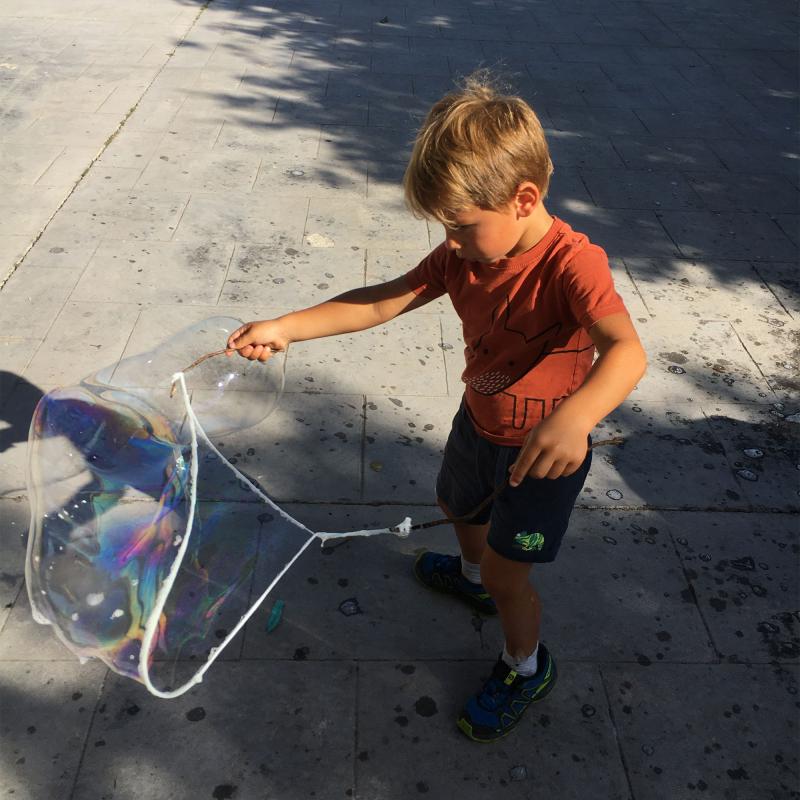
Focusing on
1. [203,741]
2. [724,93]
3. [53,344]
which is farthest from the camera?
[724,93]

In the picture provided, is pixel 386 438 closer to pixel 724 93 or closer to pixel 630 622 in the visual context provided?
pixel 630 622

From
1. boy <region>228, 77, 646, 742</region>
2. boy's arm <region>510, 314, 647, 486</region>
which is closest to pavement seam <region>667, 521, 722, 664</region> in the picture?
boy <region>228, 77, 646, 742</region>

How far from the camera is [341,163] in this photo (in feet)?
18.0

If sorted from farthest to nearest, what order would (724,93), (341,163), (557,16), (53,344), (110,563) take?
(557,16), (724,93), (341,163), (53,344), (110,563)

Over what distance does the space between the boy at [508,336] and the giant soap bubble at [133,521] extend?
32 cm

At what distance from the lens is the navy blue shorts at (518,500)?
1876mm

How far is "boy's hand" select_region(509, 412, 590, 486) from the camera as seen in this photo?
143cm

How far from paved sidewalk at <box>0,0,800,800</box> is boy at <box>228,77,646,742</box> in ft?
0.96

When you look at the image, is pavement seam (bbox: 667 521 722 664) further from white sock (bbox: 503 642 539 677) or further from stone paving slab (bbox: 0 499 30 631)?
stone paving slab (bbox: 0 499 30 631)

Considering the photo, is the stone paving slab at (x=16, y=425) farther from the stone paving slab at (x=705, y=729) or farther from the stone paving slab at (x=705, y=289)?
the stone paving slab at (x=705, y=289)

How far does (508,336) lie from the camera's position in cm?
179

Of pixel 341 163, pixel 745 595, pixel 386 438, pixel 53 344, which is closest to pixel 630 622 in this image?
pixel 745 595

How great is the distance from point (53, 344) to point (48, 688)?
1.80 m

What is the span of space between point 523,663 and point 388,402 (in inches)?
56.7
